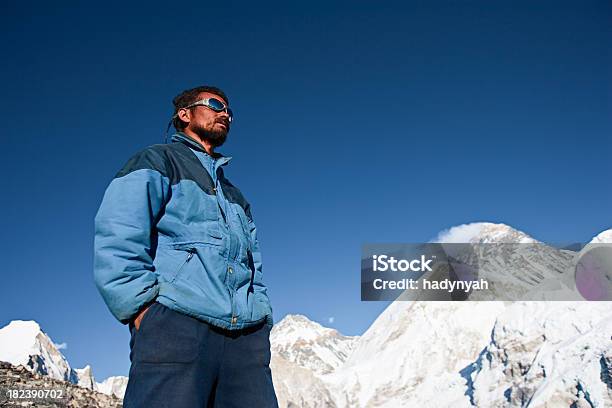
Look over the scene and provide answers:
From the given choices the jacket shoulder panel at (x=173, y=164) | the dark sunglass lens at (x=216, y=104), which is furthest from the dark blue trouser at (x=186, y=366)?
the dark sunglass lens at (x=216, y=104)

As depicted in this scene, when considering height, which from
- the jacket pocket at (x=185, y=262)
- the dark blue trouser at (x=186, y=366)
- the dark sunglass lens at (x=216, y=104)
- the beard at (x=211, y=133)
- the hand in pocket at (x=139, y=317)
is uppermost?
the dark sunglass lens at (x=216, y=104)

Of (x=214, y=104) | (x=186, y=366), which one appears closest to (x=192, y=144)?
(x=214, y=104)

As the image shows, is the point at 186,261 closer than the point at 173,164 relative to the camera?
Yes

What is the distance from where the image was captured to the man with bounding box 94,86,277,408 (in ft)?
9.70

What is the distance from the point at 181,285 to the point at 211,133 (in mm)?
1242

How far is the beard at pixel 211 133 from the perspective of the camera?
12.9 feet

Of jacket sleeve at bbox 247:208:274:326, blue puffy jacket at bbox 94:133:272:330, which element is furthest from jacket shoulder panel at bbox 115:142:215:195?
jacket sleeve at bbox 247:208:274:326

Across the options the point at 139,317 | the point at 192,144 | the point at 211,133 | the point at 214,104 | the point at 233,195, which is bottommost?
the point at 139,317

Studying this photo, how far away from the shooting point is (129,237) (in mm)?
3055

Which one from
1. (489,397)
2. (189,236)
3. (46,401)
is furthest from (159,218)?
(489,397)

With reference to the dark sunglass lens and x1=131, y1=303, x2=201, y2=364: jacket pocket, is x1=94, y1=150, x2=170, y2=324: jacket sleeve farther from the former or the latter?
the dark sunglass lens

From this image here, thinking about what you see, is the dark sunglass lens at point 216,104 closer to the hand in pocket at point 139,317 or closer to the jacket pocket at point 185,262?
the jacket pocket at point 185,262

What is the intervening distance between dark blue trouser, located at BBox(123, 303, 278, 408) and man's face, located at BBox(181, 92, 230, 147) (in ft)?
4.42

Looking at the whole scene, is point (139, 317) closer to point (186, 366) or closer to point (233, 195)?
point (186, 366)
